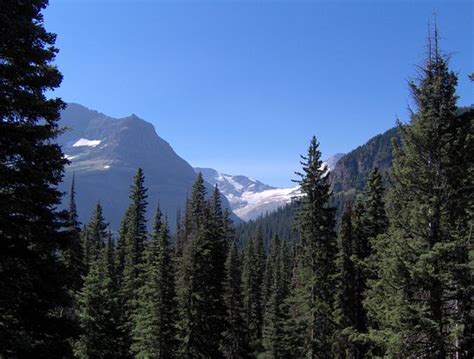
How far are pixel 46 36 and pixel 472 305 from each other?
637 inches

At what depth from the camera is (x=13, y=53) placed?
1188 cm

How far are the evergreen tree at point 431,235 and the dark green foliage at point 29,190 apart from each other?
11204 mm

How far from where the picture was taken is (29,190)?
11703mm

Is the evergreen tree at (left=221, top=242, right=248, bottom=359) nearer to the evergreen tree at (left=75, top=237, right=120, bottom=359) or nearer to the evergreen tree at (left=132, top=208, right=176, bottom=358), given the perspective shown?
the evergreen tree at (left=132, top=208, right=176, bottom=358)

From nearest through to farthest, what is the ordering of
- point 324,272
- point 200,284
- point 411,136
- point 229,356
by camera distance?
point 411,136 → point 324,272 → point 200,284 → point 229,356

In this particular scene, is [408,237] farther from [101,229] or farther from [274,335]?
[101,229]

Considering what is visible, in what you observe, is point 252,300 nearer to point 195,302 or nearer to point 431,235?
point 195,302

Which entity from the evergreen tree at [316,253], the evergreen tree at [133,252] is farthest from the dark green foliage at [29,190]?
the evergreen tree at [133,252]

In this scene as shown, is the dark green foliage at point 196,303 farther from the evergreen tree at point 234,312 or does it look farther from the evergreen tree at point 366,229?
the evergreen tree at point 234,312

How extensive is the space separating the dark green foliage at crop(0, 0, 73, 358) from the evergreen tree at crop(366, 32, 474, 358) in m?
11.2

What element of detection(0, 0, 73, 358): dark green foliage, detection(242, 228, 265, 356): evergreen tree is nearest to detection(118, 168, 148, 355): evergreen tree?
detection(242, 228, 265, 356): evergreen tree

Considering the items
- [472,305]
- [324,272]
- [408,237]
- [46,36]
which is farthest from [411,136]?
[324,272]

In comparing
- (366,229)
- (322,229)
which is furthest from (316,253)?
(366,229)

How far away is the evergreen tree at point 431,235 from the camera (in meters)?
15.7
